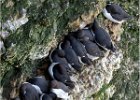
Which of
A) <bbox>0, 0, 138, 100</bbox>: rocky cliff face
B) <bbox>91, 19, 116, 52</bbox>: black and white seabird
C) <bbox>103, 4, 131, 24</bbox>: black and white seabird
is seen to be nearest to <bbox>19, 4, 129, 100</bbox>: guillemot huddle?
<bbox>91, 19, 116, 52</bbox>: black and white seabird

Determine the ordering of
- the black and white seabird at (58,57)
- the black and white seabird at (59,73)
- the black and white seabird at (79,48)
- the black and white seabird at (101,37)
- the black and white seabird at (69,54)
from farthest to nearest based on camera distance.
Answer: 1. the black and white seabird at (101,37)
2. the black and white seabird at (79,48)
3. the black and white seabird at (69,54)
4. the black and white seabird at (58,57)
5. the black and white seabird at (59,73)

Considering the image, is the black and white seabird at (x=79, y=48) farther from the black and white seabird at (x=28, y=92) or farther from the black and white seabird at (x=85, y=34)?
the black and white seabird at (x=28, y=92)

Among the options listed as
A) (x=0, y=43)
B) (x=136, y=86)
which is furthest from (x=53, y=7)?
(x=136, y=86)

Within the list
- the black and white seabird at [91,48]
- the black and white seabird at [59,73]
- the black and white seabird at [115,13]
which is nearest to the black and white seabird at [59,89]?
the black and white seabird at [59,73]

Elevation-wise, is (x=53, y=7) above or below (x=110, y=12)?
above

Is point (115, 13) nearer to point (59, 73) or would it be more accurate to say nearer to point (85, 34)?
point (85, 34)

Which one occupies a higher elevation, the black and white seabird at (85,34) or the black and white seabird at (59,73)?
the black and white seabird at (85,34)

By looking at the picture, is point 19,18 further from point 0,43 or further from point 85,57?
point 85,57
